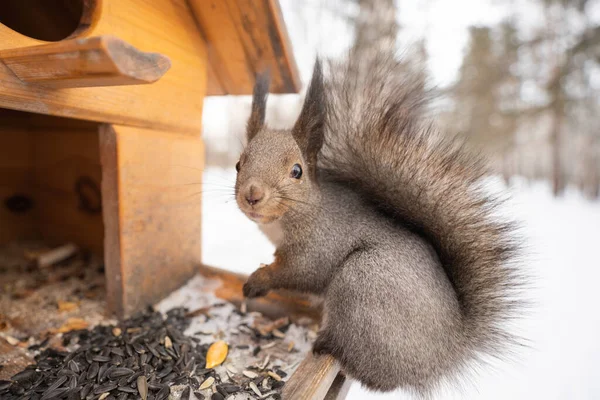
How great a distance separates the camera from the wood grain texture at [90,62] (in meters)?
0.60

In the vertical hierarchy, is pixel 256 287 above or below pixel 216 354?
above

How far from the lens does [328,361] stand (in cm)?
103

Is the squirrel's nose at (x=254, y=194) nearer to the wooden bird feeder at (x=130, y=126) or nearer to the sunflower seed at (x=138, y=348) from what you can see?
the wooden bird feeder at (x=130, y=126)

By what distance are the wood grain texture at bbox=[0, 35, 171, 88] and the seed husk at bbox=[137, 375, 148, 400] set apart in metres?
0.82

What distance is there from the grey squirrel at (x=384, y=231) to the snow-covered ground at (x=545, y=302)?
137mm

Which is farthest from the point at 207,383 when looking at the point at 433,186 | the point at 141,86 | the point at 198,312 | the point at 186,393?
the point at 141,86

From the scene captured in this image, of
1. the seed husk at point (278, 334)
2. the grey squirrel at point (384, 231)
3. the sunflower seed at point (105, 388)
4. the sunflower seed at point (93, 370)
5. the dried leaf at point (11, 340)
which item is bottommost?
the dried leaf at point (11, 340)

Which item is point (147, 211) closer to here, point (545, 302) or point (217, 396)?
point (217, 396)

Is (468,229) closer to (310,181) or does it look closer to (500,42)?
(310,181)

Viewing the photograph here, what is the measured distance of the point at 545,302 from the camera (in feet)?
6.89

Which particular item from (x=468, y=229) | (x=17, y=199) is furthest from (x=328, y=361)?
(x=17, y=199)

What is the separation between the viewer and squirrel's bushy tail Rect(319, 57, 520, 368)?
106 centimetres

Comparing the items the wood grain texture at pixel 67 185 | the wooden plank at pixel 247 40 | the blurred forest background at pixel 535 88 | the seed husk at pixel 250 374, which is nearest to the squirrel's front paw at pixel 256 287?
the seed husk at pixel 250 374

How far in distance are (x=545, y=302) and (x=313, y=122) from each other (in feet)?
6.51
